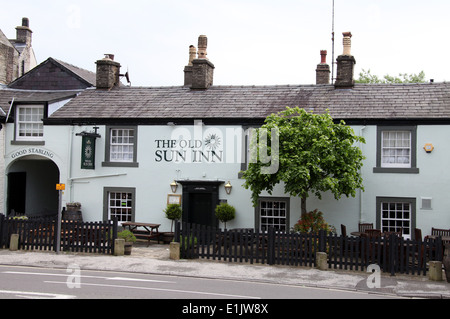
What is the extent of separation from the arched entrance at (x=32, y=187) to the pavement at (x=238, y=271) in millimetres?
6174

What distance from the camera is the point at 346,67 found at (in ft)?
70.1

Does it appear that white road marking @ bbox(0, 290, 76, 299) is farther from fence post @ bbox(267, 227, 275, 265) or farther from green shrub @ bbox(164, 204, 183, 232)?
green shrub @ bbox(164, 204, 183, 232)

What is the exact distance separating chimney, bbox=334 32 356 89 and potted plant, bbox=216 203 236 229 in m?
7.60

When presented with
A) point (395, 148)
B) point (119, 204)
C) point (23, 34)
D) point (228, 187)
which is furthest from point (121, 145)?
point (23, 34)

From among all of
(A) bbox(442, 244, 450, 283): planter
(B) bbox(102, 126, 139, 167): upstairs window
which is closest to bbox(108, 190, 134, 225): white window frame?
(B) bbox(102, 126, 139, 167): upstairs window

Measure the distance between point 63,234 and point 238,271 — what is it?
22.8ft

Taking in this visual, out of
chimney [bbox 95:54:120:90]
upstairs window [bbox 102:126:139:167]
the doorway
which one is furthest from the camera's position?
chimney [bbox 95:54:120:90]

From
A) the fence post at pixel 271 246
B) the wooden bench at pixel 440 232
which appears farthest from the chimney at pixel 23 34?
the wooden bench at pixel 440 232

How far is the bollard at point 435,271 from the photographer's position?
1379 centimetres

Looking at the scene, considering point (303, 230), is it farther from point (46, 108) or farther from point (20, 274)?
point (46, 108)

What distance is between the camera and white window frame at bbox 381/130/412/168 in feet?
62.1

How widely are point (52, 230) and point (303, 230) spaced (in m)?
9.37
